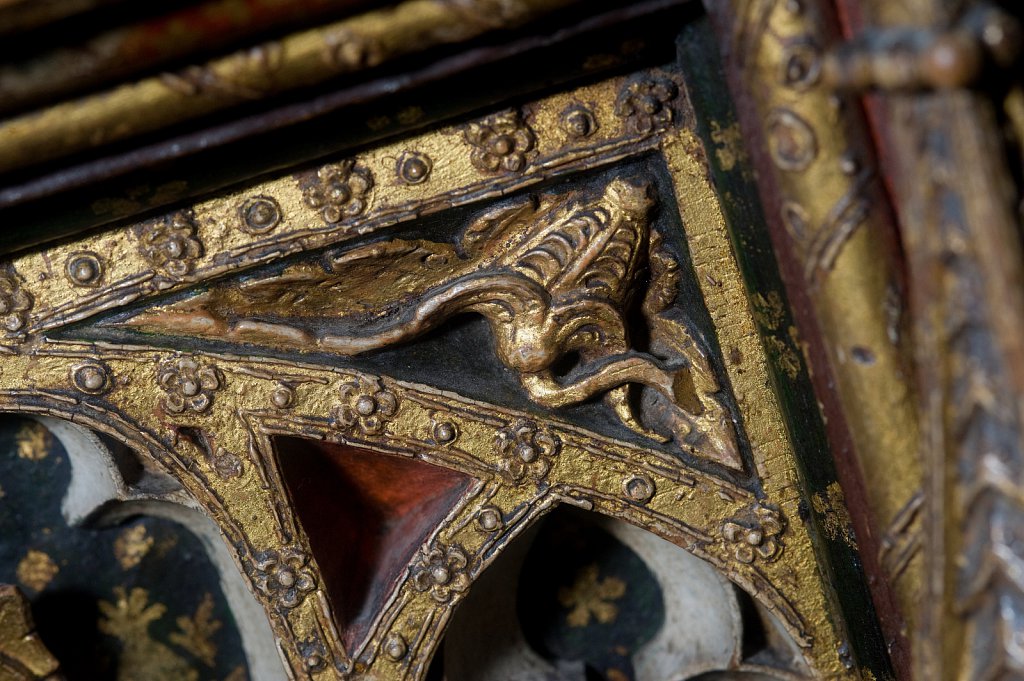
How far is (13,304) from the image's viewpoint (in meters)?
0.95

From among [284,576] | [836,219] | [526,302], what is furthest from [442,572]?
[836,219]

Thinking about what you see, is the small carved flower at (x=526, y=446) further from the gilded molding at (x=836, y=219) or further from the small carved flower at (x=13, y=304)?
the small carved flower at (x=13, y=304)

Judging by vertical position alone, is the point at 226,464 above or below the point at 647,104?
below

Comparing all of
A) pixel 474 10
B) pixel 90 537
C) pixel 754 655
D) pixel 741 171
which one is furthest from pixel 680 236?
pixel 90 537

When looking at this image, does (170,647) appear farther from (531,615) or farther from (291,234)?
(291,234)

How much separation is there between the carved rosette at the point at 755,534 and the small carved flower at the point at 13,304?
2.07 ft

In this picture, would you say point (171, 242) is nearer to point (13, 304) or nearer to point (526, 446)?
point (13, 304)

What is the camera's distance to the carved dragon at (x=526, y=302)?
37.2 inches

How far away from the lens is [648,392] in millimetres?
1027

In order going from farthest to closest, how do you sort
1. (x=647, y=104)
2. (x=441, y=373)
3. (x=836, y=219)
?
(x=441, y=373) < (x=647, y=104) < (x=836, y=219)

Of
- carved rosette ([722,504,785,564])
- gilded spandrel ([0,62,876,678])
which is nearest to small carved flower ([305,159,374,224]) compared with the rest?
gilded spandrel ([0,62,876,678])

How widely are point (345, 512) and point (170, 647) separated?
1.03ft

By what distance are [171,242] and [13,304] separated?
0.15m

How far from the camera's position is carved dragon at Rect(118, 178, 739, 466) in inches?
37.2
